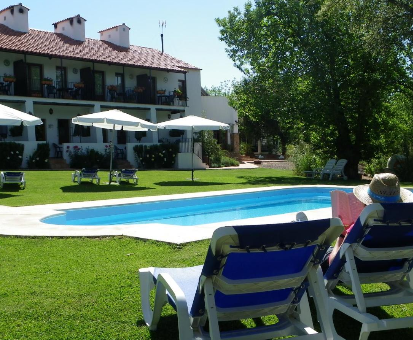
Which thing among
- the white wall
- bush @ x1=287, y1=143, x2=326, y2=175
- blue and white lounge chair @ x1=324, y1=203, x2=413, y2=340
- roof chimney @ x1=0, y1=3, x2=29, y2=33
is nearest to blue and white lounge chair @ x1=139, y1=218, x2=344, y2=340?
blue and white lounge chair @ x1=324, y1=203, x2=413, y2=340

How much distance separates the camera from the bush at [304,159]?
22234 millimetres

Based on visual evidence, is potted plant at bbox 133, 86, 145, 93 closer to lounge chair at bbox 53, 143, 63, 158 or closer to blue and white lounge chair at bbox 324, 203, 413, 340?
lounge chair at bbox 53, 143, 63, 158

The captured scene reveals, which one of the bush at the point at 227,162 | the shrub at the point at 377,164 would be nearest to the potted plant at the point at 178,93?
the bush at the point at 227,162

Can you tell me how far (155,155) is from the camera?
91.2 feet

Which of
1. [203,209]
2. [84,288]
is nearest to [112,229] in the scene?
[84,288]

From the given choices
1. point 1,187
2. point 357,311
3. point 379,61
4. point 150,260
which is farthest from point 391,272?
point 379,61

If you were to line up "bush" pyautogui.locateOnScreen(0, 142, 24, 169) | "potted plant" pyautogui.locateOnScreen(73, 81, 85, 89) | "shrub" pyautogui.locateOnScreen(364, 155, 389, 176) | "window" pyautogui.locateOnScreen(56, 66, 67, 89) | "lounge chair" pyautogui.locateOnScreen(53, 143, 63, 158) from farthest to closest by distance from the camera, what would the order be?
1. "window" pyautogui.locateOnScreen(56, 66, 67, 89)
2. "potted plant" pyautogui.locateOnScreen(73, 81, 85, 89)
3. "lounge chair" pyautogui.locateOnScreen(53, 143, 63, 158)
4. "bush" pyautogui.locateOnScreen(0, 142, 24, 169)
5. "shrub" pyautogui.locateOnScreen(364, 155, 389, 176)

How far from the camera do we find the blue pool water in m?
10.3

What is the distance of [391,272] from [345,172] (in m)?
18.6

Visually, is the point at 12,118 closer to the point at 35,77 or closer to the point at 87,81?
the point at 35,77

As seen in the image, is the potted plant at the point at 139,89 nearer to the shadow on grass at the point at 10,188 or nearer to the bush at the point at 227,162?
the bush at the point at 227,162

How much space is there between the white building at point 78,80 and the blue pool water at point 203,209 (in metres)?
14.3

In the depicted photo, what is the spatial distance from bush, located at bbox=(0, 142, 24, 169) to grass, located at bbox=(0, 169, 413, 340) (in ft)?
55.7

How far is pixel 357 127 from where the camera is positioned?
2102 centimetres
